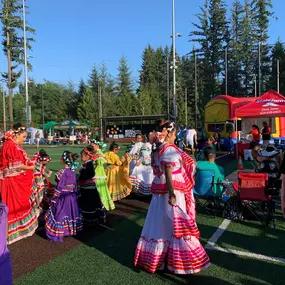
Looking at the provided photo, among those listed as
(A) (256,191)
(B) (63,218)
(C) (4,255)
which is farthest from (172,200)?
(A) (256,191)

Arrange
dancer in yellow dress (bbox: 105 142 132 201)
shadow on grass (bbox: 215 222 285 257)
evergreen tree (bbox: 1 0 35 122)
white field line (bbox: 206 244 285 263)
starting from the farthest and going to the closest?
evergreen tree (bbox: 1 0 35 122)
dancer in yellow dress (bbox: 105 142 132 201)
shadow on grass (bbox: 215 222 285 257)
white field line (bbox: 206 244 285 263)

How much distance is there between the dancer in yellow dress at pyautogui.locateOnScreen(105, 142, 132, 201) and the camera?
26.2 ft

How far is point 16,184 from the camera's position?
5.55m

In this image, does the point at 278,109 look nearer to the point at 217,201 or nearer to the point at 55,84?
the point at 217,201

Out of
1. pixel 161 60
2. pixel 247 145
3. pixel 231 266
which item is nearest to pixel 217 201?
pixel 231 266

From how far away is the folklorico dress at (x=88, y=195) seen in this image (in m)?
5.95

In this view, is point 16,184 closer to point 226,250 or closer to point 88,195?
point 88,195

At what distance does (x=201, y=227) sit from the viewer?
19.9 feet

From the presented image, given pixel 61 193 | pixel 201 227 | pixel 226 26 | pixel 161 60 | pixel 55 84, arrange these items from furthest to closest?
pixel 55 84
pixel 161 60
pixel 226 26
pixel 201 227
pixel 61 193

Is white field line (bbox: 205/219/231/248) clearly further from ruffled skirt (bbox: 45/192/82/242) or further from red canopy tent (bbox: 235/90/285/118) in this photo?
red canopy tent (bbox: 235/90/285/118)

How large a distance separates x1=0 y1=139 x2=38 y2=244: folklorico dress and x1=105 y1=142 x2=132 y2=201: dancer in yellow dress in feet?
8.51

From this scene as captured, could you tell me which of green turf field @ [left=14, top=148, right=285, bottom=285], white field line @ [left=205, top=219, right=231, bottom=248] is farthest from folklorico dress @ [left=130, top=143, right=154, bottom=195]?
white field line @ [left=205, top=219, right=231, bottom=248]

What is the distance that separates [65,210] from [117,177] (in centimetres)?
277

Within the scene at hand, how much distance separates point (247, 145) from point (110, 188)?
1030 centimetres
